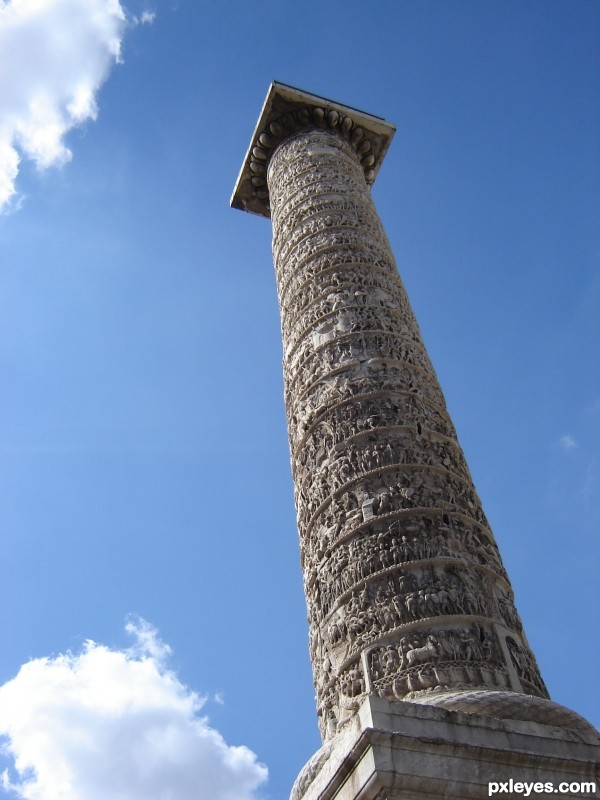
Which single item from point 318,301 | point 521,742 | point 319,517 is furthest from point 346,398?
point 521,742

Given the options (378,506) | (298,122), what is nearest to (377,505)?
(378,506)

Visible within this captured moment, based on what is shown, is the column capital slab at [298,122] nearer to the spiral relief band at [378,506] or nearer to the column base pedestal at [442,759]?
the spiral relief band at [378,506]

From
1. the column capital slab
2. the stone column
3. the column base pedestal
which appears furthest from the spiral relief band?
the column capital slab

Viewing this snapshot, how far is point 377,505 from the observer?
3969 millimetres

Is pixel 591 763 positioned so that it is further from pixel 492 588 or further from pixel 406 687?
→ pixel 492 588

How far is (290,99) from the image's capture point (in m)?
7.72

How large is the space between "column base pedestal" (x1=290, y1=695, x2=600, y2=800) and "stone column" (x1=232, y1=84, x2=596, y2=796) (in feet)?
0.43

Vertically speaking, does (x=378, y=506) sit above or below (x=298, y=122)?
below

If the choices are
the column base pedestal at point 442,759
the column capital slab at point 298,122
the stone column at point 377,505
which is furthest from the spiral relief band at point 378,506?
the column capital slab at point 298,122

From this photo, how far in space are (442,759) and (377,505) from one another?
1.51 meters

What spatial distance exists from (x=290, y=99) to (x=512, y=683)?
5.98 m

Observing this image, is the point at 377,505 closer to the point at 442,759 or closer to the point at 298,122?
the point at 442,759

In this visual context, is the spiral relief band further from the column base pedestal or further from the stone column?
the column base pedestal

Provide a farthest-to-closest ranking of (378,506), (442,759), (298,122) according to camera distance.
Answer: (298,122)
(378,506)
(442,759)
